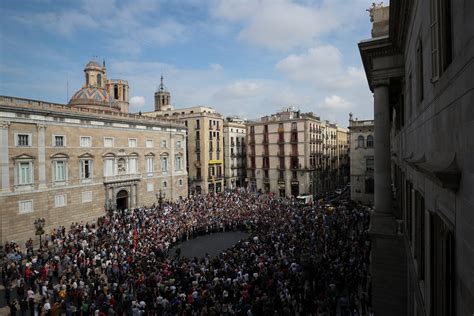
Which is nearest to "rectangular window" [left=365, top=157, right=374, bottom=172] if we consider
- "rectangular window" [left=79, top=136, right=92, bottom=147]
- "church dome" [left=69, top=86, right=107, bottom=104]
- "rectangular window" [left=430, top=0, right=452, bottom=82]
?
"rectangular window" [left=79, top=136, right=92, bottom=147]

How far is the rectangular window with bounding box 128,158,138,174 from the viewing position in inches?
1442

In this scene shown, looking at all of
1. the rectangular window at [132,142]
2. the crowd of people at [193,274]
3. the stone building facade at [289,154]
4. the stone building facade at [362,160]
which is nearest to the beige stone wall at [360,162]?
the stone building facade at [362,160]

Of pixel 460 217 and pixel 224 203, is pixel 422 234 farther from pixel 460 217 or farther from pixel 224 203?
pixel 224 203

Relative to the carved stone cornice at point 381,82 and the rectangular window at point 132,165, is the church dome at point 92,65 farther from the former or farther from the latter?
the carved stone cornice at point 381,82

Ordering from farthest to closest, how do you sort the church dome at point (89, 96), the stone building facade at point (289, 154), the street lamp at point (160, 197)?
the stone building facade at point (289, 154) → the church dome at point (89, 96) → the street lamp at point (160, 197)

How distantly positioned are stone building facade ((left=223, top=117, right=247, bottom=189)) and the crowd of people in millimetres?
33001

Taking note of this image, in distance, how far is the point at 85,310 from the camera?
13031mm

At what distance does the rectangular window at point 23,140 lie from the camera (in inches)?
1002

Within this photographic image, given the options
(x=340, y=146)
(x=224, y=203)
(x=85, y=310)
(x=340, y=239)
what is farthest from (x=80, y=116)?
(x=340, y=146)

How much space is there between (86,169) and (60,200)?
4250 mm

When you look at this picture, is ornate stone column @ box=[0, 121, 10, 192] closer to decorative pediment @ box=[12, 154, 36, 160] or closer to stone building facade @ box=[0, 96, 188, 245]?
stone building facade @ box=[0, 96, 188, 245]

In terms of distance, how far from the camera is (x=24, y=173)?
85.0 feet

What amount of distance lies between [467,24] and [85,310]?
15459 millimetres

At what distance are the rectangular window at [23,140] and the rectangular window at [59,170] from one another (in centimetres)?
306
